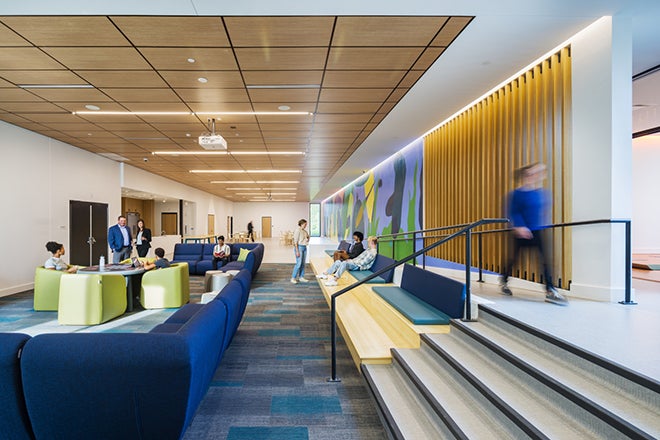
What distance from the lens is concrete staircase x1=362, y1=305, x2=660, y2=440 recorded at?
1604 millimetres

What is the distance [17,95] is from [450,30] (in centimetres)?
608

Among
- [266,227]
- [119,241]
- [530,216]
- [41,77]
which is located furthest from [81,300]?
[266,227]

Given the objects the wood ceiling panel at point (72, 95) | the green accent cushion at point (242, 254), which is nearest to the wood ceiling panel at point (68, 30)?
the wood ceiling panel at point (72, 95)

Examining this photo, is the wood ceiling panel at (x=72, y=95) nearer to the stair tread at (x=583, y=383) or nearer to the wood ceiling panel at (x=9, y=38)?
the wood ceiling panel at (x=9, y=38)

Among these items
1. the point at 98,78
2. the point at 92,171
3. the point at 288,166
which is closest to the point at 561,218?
the point at 98,78

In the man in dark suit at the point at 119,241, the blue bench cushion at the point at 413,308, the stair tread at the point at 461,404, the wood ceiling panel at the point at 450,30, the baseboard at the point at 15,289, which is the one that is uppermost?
the wood ceiling panel at the point at 450,30

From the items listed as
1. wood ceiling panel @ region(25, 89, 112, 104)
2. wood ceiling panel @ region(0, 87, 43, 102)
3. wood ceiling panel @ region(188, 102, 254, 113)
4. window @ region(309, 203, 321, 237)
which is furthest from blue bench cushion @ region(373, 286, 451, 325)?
window @ region(309, 203, 321, 237)

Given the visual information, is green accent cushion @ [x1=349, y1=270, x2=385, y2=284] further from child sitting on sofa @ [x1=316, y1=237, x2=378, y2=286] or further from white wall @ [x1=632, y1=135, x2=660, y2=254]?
white wall @ [x1=632, y1=135, x2=660, y2=254]

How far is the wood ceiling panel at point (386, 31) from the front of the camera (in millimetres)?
3084

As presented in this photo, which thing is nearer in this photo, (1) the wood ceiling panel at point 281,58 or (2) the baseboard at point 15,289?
(1) the wood ceiling panel at point 281,58

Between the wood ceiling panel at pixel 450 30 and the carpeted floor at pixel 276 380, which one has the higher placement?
the wood ceiling panel at pixel 450 30

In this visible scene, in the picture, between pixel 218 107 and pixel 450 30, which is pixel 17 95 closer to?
pixel 218 107

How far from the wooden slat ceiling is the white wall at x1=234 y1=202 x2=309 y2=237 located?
2032 centimetres

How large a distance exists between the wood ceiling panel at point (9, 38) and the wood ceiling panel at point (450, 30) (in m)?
4.27
